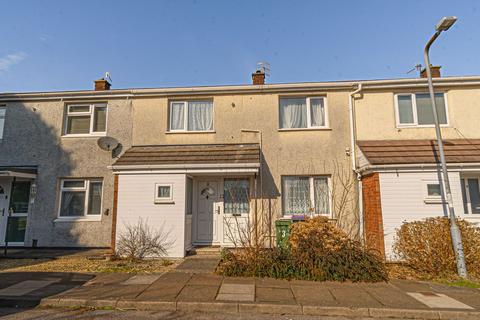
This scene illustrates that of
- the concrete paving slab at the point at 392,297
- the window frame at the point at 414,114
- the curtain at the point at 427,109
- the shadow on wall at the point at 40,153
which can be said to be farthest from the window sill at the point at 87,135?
the curtain at the point at 427,109

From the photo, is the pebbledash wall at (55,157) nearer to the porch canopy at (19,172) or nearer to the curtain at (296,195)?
the porch canopy at (19,172)

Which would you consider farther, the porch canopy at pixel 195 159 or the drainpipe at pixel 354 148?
A: the drainpipe at pixel 354 148

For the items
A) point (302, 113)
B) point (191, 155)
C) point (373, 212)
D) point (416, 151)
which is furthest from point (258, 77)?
point (373, 212)

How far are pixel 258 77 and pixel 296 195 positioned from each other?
Answer: 4.56 metres

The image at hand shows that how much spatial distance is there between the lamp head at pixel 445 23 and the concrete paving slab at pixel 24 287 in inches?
402

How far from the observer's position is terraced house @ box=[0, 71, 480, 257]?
27.8ft

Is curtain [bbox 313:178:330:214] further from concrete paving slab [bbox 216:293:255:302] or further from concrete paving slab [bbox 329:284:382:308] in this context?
concrete paving slab [bbox 216:293:255:302]

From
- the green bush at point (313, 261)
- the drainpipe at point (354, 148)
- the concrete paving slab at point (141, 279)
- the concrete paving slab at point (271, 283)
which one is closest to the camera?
the concrete paving slab at point (271, 283)

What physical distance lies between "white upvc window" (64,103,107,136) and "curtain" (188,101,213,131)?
10.4ft

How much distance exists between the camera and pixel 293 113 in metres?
10.0

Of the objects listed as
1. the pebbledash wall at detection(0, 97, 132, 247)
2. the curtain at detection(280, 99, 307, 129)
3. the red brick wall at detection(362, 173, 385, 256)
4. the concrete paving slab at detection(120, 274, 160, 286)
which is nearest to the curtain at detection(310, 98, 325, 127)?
the curtain at detection(280, 99, 307, 129)

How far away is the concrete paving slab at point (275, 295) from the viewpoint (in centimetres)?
491

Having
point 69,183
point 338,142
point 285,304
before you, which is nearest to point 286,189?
point 338,142

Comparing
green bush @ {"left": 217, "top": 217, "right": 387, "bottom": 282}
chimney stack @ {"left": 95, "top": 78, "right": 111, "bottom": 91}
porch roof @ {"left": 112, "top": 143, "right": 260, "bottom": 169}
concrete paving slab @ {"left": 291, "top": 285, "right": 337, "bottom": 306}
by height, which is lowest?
concrete paving slab @ {"left": 291, "top": 285, "right": 337, "bottom": 306}
